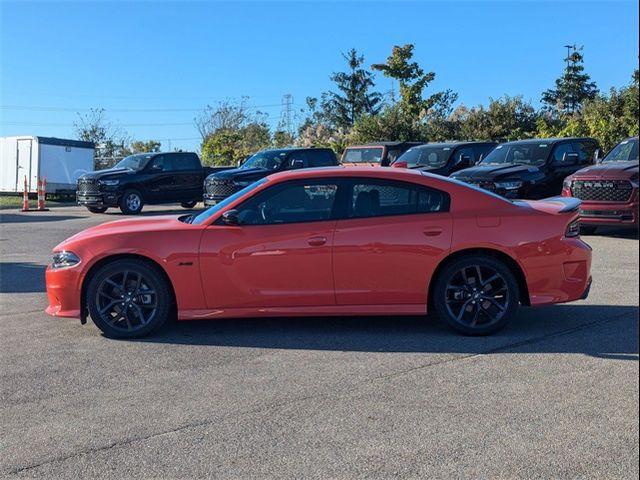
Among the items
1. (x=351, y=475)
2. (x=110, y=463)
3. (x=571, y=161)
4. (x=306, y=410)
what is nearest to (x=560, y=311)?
(x=306, y=410)

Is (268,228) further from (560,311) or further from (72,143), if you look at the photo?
(72,143)

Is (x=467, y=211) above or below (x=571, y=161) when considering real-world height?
below

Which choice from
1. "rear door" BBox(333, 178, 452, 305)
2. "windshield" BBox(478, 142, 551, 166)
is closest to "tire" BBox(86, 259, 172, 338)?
"rear door" BBox(333, 178, 452, 305)

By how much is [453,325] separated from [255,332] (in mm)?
1832

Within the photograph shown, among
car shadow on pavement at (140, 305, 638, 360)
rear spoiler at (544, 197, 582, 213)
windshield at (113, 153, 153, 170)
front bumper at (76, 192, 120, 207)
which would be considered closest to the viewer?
car shadow on pavement at (140, 305, 638, 360)

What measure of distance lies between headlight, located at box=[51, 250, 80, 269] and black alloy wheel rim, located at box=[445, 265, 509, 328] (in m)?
3.36

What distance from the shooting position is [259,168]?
19.5 metres

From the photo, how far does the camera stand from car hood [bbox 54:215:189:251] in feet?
20.0

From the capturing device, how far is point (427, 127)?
31047mm

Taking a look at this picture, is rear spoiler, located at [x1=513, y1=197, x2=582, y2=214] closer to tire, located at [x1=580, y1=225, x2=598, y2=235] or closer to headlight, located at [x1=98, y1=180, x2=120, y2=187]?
tire, located at [x1=580, y1=225, x2=598, y2=235]

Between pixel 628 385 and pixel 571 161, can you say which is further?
pixel 571 161

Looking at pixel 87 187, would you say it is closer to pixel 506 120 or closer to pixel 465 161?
pixel 465 161

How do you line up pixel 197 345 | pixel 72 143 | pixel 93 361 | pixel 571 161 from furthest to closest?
pixel 72 143
pixel 571 161
pixel 197 345
pixel 93 361

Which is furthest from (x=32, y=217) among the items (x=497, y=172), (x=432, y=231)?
(x=432, y=231)
